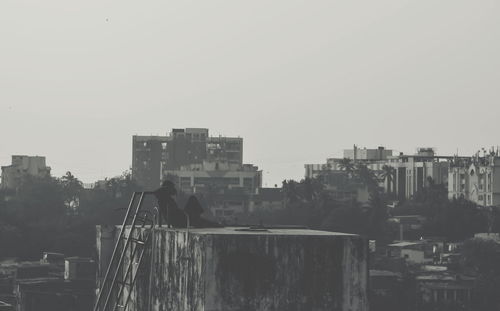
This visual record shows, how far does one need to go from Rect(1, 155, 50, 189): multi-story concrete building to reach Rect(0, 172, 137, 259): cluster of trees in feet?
24.9

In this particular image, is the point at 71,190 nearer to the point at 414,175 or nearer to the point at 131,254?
the point at 414,175

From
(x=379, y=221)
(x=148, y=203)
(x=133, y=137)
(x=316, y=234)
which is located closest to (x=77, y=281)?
(x=316, y=234)

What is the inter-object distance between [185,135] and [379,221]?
76.9 metres

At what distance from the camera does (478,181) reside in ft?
505

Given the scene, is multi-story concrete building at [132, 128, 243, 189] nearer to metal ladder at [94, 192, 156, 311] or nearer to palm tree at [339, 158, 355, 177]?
palm tree at [339, 158, 355, 177]

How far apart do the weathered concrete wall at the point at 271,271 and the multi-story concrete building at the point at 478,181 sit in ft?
448

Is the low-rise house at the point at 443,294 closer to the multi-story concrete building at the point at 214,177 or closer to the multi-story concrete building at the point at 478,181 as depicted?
the multi-story concrete building at the point at 478,181

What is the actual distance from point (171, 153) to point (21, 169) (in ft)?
113

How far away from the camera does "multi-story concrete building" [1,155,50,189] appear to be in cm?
16025

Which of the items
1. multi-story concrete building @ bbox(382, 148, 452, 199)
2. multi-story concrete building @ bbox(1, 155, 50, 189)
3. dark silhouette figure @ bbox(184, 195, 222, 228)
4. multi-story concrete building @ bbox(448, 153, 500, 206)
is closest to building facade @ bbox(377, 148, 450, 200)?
multi-story concrete building @ bbox(382, 148, 452, 199)

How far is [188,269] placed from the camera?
39.8ft

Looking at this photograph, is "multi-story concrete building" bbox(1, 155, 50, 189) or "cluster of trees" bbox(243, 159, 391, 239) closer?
"cluster of trees" bbox(243, 159, 391, 239)

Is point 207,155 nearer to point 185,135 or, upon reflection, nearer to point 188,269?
point 185,135

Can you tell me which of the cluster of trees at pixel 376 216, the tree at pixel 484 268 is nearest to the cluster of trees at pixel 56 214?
the cluster of trees at pixel 376 216
